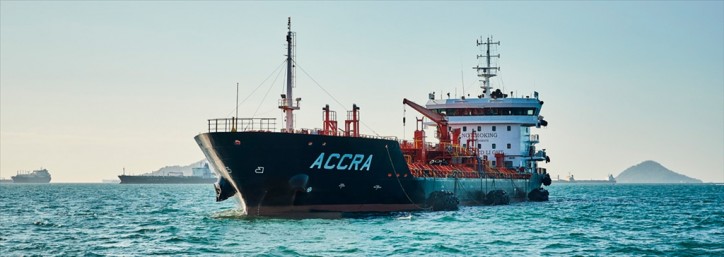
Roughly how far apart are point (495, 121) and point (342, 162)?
99.8 ft

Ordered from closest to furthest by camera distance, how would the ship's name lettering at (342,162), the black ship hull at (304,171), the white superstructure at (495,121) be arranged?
the black ship hull at (304,171)
the ship's name lettering at (342,162)
the white superstructure at (495,121)

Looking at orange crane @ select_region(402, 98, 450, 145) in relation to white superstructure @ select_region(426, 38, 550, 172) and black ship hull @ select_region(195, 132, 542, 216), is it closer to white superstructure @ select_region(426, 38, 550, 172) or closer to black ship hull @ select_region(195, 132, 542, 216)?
white superstructure @ select_region(426, 38, 550, 172)

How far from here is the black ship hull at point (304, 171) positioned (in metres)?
40.3

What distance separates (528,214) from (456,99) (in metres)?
22.2

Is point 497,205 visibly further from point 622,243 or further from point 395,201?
point 622,243

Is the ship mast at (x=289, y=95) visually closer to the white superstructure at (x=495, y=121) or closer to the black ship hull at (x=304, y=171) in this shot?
the black ship hull at (x=304, y=171)

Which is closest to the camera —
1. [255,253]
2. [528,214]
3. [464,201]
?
[255,253]

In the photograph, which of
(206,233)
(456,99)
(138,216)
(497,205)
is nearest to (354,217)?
(206,233)

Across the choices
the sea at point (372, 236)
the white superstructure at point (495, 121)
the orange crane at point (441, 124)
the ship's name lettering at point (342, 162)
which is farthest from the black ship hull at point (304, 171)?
the white superstructure at point (495, 121)

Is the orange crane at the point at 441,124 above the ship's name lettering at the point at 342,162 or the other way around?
above

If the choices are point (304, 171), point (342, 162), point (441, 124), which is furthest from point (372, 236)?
point (441, 124)

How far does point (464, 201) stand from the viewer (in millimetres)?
58219

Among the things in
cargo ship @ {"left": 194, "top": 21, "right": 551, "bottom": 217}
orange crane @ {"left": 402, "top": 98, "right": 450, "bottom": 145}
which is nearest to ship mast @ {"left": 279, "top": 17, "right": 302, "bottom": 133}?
cargo ship @ {"left": 194, "top": 21, "right": 551, "bottom": 217}

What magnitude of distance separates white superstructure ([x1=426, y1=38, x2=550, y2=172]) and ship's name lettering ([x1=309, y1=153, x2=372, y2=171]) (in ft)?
89.3
